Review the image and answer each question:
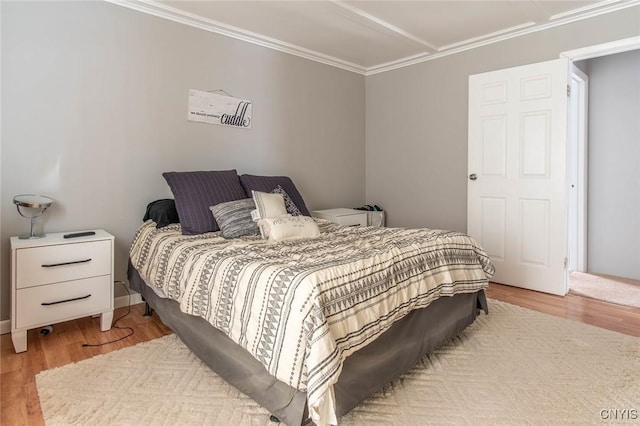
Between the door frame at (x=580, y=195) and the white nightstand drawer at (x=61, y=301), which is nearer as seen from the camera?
the white nightstand drawer at (x=61, y=301)

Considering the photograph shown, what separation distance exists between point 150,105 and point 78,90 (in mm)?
489

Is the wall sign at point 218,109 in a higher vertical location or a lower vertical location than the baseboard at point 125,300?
higher

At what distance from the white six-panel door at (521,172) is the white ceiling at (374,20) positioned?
0.40 m

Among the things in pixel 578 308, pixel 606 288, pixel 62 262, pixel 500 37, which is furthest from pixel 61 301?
pixel 606 288

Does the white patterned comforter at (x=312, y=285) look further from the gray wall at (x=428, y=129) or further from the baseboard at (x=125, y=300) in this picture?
the gray wall at (x=428, y=129)

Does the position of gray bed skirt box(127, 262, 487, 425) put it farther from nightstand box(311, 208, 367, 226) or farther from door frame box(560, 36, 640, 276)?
door frame box(560, 36, 640, 276)

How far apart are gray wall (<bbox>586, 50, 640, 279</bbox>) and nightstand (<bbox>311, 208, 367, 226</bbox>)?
2.48 metres

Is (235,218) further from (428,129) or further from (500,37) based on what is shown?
(500,37)

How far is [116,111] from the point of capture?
2.78m

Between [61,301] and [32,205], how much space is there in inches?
24.3

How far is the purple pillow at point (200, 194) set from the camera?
2.56 meters

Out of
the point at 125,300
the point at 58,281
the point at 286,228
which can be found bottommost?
the point at 125,300

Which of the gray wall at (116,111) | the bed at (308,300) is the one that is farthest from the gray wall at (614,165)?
the gray wall at (116,111)

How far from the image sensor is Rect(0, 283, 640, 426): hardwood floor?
1.67 metres
